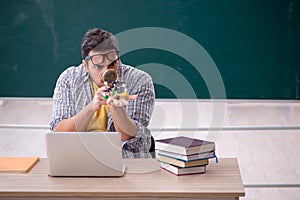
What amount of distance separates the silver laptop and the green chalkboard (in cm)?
136

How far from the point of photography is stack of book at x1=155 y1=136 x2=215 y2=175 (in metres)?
2.38

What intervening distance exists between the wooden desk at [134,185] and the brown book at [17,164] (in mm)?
34

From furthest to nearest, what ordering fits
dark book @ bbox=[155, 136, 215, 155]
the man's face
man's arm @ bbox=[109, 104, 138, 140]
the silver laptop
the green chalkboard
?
the green chalkboard, the man's face, man's arm @ bbox=[109, 104, 138, 140], dark book @ bbox=[155, 136, 215, 155], the silver laptop

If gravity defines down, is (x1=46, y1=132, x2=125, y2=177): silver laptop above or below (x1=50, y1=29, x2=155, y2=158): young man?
below

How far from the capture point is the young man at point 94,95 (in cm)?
270

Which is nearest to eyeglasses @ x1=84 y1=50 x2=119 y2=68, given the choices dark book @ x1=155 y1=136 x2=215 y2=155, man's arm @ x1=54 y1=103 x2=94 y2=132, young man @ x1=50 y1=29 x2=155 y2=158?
young man @ x1=50 y1=29 x2=155 y2=158

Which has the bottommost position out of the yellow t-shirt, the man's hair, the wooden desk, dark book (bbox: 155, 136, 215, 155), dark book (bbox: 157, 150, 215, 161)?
the wooden desk

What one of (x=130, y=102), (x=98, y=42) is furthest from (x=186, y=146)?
(x=98, y=42)

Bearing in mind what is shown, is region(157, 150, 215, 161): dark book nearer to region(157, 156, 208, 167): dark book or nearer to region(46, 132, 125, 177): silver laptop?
region(157, 156, 208, 167): dark book

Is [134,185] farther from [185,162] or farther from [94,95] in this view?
[94,95]

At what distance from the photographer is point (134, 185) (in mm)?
2266

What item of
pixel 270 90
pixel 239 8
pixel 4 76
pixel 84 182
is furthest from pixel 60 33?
pixel 84 182

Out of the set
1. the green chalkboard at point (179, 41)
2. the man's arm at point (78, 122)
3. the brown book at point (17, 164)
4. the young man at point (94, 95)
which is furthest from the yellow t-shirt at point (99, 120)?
the green chalkboard at point (179, 41)

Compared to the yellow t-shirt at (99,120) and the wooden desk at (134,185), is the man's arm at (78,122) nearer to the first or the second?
the yellow t-shirt at (99,120)
